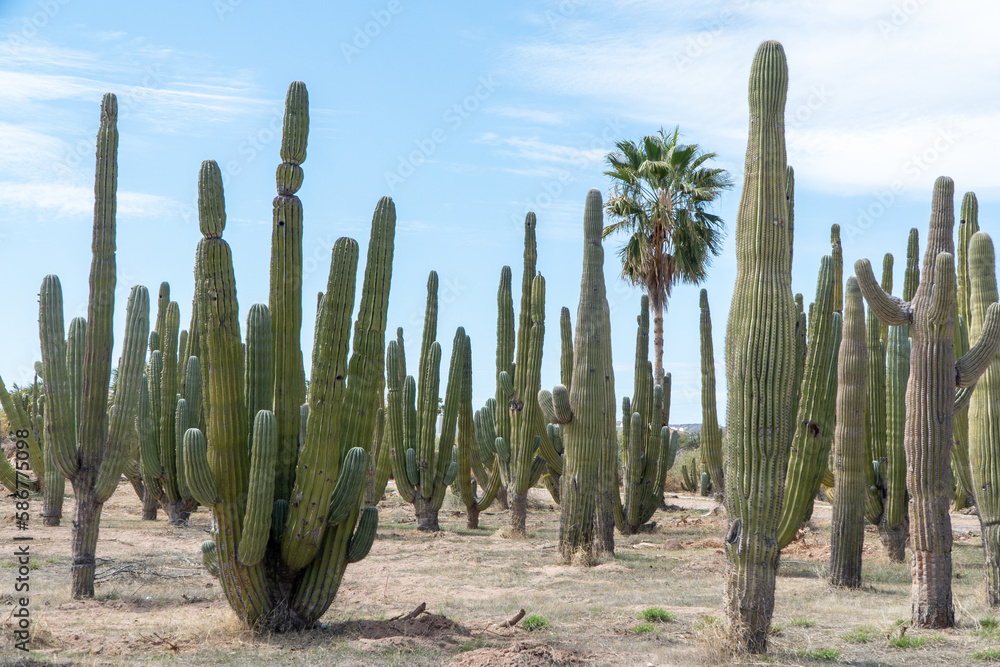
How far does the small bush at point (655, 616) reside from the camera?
8406mm

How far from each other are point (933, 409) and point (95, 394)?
26.6ft

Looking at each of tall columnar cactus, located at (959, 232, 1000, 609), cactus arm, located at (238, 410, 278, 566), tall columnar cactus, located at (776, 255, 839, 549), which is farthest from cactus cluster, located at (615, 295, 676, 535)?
cactus arm, located at (238, 410, 278, 566)

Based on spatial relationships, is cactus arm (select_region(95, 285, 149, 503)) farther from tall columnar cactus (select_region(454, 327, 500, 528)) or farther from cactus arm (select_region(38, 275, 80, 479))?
tall columnar cactus (select_region(454, 327, 500, 528))

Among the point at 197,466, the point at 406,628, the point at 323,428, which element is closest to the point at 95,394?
the point at 197,466

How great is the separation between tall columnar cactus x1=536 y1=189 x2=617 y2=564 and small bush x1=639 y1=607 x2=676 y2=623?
334 centimetres

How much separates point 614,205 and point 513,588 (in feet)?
46.5

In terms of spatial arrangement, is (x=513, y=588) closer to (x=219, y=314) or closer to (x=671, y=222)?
(x=219, y=314)

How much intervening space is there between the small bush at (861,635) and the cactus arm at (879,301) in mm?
2865

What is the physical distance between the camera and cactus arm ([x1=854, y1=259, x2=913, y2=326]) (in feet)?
25.4

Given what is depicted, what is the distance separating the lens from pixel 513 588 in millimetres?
10516

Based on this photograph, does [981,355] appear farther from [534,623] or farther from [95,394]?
[95,394]

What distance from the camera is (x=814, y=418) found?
34.4 feet

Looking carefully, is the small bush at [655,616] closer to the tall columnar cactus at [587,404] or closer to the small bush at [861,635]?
the small bush at [861,635]

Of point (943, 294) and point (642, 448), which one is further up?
point (943, 294)
